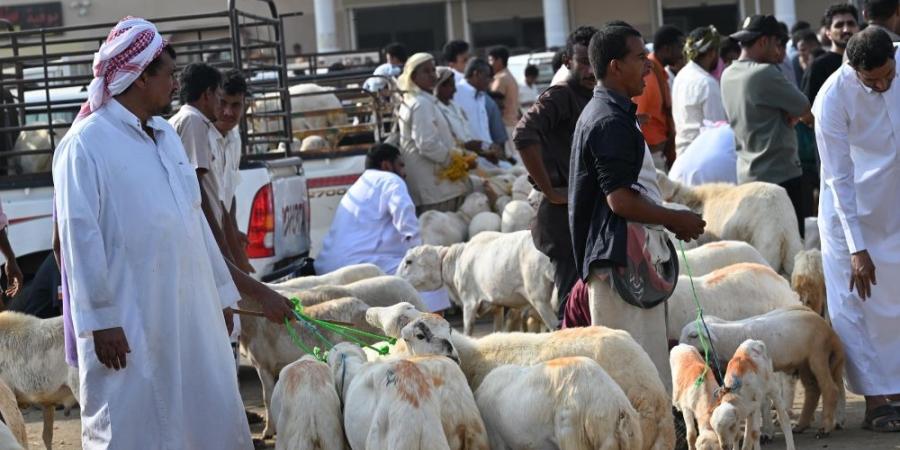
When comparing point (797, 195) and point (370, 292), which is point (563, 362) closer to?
point (370, 292)

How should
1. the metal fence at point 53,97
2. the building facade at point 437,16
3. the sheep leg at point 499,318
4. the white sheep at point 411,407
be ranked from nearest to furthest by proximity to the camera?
the white sheep at point 411,407, the metal fence at point 53,97, the sheep leg at point 499,318, the building facade at point 437,16

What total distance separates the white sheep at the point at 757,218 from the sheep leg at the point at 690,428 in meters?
3.56

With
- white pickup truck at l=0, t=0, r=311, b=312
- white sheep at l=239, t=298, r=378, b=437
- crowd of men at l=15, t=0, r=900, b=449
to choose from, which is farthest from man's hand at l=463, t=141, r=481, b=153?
white sheep at l=239, t=298, r=378, b=437

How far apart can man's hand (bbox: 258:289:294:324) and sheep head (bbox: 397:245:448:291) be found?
15.0 feet

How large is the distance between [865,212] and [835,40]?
3466 millimetres

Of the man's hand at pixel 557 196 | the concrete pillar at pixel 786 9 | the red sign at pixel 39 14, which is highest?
the red sign at pixel 39 14

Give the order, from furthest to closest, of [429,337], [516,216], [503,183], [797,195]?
[503,183] < [516,216] < [797,195] < [429,337]

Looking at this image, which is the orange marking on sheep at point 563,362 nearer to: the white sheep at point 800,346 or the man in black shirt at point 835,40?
the white sheep at point 800,346

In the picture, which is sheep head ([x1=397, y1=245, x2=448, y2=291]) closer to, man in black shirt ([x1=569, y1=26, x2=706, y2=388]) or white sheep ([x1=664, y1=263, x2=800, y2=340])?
white sheep ([x1=664, y1=263, x2=800, y2=340])

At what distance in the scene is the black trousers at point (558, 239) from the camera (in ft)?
22.7

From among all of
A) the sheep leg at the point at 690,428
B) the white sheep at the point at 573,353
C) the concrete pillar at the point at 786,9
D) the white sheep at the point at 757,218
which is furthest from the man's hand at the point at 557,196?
the concrete pillar at the point at 786,9

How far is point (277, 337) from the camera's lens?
8070mm

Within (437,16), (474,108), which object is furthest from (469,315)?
(437,16)

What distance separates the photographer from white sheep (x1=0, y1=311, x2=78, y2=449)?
24.8 feet
